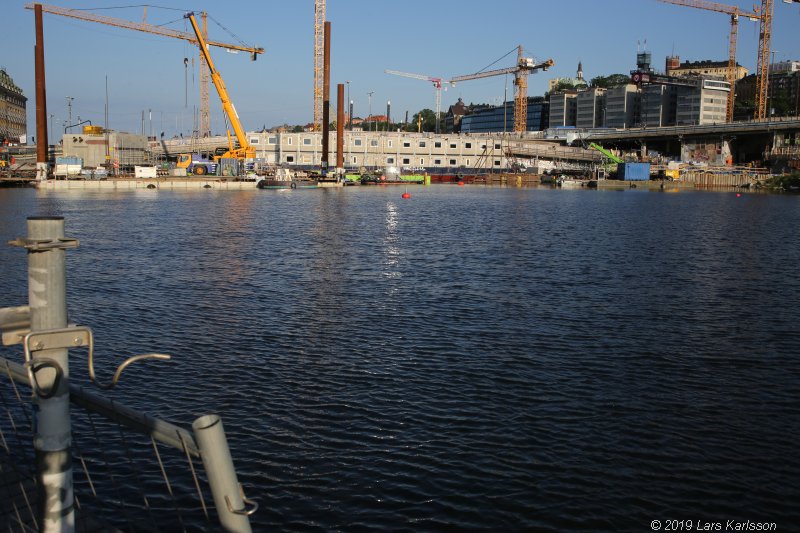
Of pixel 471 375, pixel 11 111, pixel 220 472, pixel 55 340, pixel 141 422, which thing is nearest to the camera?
pixel 220 472

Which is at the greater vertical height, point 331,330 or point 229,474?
point 229,474

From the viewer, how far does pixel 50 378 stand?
13.4ft

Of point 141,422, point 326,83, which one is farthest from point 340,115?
point 141,422

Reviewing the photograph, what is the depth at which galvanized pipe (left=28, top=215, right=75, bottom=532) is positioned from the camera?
13.2ft

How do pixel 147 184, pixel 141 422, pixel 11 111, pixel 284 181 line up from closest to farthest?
1. pixel 141 422
2. pixel 147 184
3. pixel 284 181
4. pixel 11 111

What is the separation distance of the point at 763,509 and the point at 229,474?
9630 mm

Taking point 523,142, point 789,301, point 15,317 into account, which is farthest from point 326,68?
point 15,317

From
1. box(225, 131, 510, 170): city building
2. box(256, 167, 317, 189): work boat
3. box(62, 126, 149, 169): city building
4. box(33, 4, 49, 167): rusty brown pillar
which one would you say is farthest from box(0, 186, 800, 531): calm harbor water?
box(225, 131, 510, 170): city building

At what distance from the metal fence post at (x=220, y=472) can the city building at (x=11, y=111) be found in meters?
173

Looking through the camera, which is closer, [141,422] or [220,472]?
[220,472]

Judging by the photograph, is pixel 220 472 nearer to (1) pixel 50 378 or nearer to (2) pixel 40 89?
(1) pixel 50 378

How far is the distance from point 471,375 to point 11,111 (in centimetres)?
19252

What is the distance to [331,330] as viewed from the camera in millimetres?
20969

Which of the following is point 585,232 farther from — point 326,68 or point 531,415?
point 326,68
